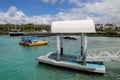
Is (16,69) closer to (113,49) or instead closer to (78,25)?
(78,25)

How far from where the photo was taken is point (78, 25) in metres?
22.4

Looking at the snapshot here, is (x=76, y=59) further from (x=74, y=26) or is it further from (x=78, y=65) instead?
(x=74, y=26)

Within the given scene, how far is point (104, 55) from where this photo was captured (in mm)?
23750

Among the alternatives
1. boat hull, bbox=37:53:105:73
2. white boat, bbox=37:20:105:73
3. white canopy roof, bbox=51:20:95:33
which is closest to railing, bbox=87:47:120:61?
white boat, bbox=37:20:105:73

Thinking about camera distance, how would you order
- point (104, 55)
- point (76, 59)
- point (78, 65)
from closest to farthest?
point (78, 65) < point (104, 55) < point (76, 59)

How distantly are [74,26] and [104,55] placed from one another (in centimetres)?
513

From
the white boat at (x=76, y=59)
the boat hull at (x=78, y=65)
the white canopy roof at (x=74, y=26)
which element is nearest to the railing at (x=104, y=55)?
the white boat at (x=76, y=59)

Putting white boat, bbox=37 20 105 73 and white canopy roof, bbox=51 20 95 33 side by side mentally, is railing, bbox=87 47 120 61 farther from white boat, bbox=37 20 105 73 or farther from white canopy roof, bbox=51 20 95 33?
white canopy roof, bbox=51 20 95 33

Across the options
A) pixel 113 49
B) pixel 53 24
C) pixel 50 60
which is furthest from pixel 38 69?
pixel 113 49

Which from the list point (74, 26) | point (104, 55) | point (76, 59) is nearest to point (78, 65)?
point (76, 59)

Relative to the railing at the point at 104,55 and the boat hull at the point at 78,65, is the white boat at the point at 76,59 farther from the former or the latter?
the railing at the point at 104,55

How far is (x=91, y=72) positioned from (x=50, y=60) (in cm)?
566

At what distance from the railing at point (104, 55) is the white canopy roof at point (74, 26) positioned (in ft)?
11.3

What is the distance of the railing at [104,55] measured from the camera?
23.4 metres
